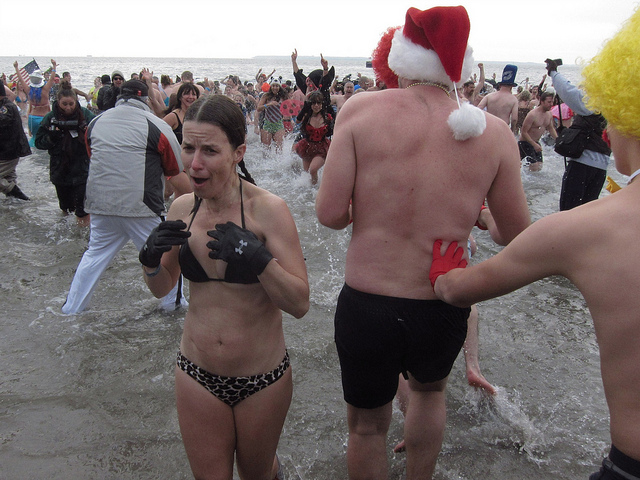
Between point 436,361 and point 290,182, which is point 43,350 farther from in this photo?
point 290,182

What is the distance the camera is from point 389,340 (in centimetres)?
192

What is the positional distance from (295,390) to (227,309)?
166 cm

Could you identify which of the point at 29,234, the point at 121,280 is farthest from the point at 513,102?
the point at 29,234

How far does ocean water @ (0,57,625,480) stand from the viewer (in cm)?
273

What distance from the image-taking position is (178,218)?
7.02 ft

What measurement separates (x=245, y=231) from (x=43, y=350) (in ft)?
9.36

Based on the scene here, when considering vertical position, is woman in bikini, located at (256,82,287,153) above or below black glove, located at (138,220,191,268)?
below

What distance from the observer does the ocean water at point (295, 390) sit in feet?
8.97

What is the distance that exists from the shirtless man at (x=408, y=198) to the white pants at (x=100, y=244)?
2670mm

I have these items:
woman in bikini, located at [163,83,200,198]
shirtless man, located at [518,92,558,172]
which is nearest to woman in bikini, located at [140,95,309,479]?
woman in bikini, located at [163,83,200,198]

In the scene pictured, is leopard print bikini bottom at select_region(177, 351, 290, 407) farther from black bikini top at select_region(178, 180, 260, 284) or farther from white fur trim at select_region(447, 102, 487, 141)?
white fur trim at select_region(447, 102, 487, 141)

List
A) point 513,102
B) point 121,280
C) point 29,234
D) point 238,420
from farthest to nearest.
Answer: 1. point 513,102
2. point 29,234
3. point 121,280
4. point 238,420

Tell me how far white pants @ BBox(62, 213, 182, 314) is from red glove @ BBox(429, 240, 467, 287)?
3.01 meters

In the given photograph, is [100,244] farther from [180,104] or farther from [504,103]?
[504,103]
